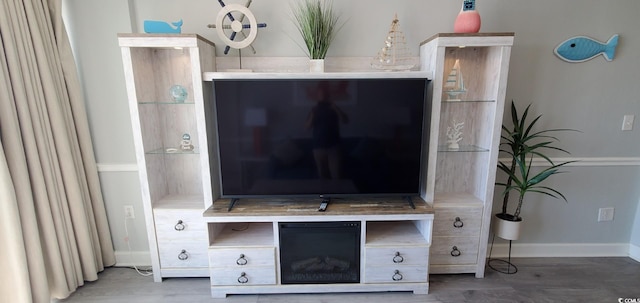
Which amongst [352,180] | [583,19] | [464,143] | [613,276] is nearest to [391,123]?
[352,180]

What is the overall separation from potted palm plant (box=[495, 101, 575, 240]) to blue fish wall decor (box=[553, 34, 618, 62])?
452 mm

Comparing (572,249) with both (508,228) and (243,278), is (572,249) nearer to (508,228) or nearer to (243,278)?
(508,228)

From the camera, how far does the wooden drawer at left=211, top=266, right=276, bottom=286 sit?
180 cm

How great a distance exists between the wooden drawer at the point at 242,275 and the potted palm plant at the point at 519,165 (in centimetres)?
175

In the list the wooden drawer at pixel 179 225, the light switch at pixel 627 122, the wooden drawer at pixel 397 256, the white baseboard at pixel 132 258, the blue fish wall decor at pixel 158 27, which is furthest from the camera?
the white baseboard at pixel 132 258

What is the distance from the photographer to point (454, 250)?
6.50 ft

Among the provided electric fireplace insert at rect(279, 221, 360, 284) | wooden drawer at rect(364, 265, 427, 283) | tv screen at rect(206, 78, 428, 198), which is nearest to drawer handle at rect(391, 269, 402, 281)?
wooden drawer at rect(364, 265, 427, 283)

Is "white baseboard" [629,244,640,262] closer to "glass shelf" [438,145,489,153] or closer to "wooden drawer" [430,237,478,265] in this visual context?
"wooden drawer" [430,237,478,265]

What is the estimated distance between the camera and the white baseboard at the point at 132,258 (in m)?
2.19

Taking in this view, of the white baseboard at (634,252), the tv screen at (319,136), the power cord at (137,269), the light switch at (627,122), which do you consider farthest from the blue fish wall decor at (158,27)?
the white baseboard at (634,252)

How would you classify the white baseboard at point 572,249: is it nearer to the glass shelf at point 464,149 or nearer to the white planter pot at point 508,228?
the white planter pot at point 508,228

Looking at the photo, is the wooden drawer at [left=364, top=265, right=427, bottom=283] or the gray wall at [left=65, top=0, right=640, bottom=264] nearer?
the wooden drawer at [left=364, top=265, right=427, bottom=283]

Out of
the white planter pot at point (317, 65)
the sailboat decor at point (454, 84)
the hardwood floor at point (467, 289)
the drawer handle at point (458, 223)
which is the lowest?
the hardwood floor at point (467, 289)

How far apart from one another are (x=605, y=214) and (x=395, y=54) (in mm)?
2223
